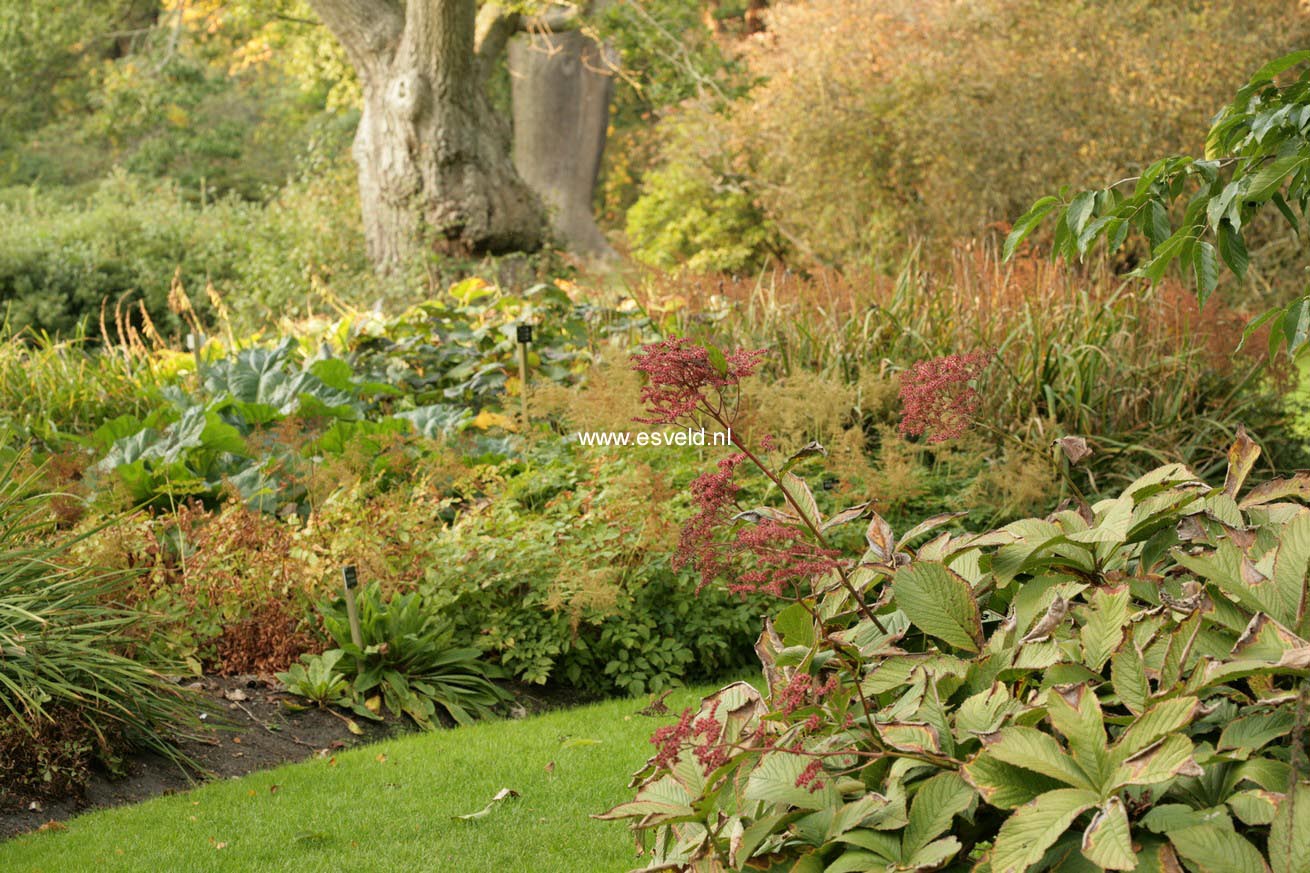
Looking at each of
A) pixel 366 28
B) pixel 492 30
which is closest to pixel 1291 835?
pixel 366 28

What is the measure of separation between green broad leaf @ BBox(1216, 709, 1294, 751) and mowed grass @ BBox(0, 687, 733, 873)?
2000 mm

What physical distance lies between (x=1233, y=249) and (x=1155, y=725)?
4.65 feet

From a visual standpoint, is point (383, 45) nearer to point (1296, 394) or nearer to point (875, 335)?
point (875, 335)

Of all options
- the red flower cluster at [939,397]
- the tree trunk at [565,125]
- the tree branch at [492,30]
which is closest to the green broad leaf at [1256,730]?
the red flower cluster at [939,397]

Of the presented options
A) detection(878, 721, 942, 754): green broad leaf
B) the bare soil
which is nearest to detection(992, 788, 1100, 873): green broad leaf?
detection(878, 721, 942, 754): green broad leaf

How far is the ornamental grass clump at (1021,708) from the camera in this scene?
1.43 m

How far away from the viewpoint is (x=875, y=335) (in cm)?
652

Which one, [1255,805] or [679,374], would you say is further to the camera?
[679,374]

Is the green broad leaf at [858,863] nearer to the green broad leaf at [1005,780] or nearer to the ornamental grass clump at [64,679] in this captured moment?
the green broad leaf at [1005,780]

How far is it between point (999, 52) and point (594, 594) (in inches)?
365

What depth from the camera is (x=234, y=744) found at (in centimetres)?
416

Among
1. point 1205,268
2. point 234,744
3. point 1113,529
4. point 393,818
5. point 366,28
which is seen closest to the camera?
point 1113,529

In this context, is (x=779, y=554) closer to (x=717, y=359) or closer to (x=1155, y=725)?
(x=717, y=359)

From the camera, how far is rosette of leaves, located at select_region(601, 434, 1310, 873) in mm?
1428
